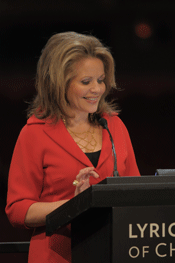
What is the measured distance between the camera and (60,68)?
5.60 ft

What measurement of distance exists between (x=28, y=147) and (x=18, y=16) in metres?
1.25

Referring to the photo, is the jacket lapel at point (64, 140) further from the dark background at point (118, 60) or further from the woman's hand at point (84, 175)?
the dark background at point (118, 60)

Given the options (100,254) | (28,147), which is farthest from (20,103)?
(100,254)

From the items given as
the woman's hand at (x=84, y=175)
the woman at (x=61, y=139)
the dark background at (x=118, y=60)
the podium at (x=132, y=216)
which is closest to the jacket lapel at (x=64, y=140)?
the woman at (x=61, y=139)

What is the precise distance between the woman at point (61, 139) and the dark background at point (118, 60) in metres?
0.83

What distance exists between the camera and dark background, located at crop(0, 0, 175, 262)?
8.55 feet

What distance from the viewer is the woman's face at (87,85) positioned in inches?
68.1

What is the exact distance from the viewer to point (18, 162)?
1649 mm

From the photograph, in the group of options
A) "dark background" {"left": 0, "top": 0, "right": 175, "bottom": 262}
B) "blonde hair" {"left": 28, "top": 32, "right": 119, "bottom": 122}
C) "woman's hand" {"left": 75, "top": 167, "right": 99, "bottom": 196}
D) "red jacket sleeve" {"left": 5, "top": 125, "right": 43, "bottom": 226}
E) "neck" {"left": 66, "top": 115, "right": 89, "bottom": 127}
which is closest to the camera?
"woman's hand" {"left": 75, "top": 167, "right": 99, "bottom": 196}

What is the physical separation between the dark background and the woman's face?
36.6 inches

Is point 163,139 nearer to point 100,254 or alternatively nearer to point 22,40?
point 22,40

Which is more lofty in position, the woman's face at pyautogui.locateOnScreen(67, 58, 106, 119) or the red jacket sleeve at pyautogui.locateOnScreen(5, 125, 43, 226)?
the woman's face at pyautogui.locateOnScreen(67, 58, 106, 119)

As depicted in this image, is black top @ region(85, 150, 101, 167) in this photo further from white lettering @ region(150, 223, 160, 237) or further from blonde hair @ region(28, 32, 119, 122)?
white lettering @ region(150, 223, 160, 237)

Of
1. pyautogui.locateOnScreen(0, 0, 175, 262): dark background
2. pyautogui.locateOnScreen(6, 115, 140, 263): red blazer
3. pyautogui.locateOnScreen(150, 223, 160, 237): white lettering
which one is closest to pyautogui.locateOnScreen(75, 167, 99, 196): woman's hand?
pyautogui.locateOnScreen(6, 115, 140, 263): red blazer
